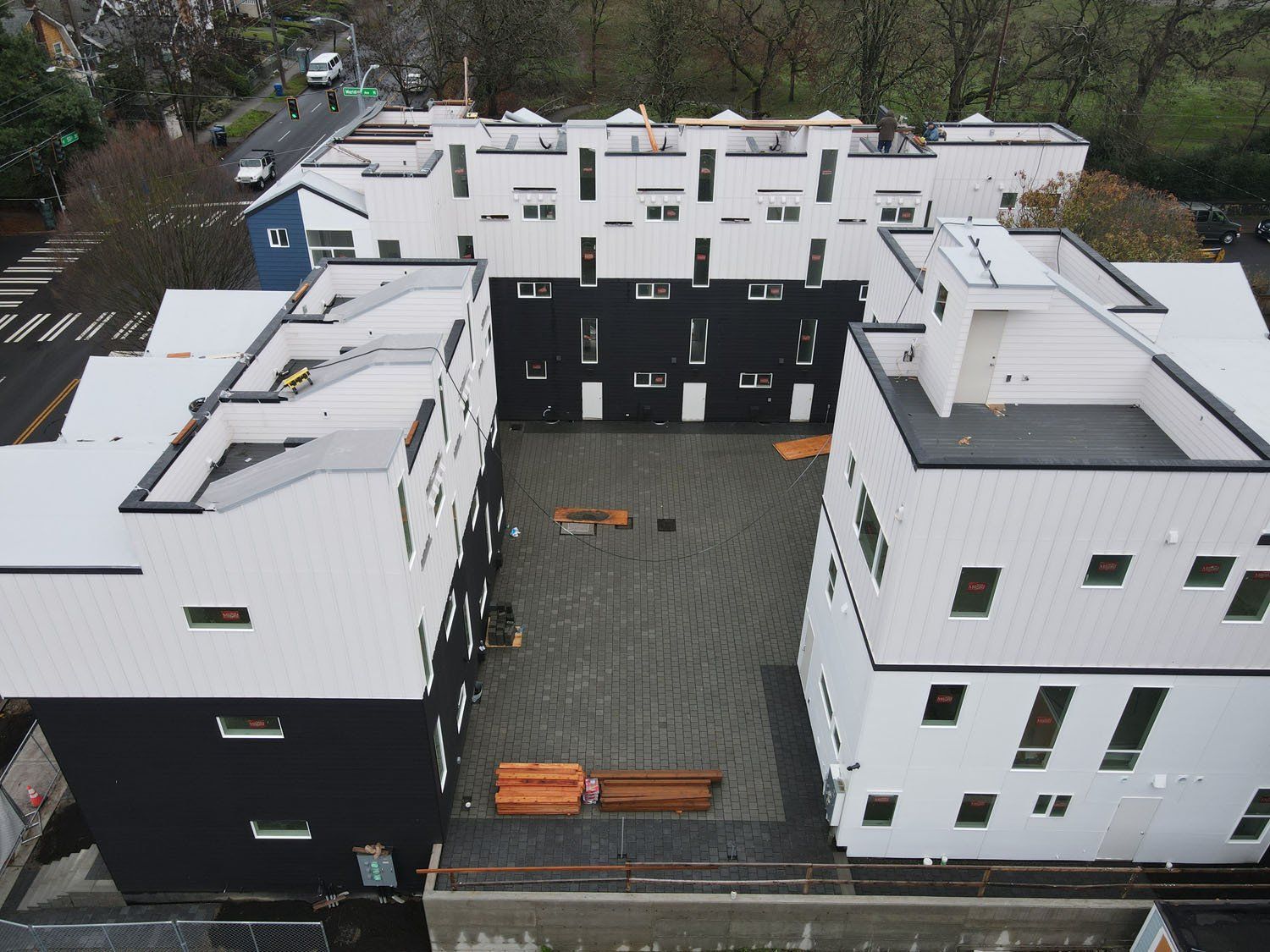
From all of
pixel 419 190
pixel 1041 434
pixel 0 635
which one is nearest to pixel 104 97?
pixel 419 190

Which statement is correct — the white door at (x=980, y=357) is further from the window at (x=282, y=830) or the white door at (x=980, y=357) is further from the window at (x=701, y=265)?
the window at (x=282, y=830)

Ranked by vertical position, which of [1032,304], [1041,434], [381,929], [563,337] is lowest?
[381,929]

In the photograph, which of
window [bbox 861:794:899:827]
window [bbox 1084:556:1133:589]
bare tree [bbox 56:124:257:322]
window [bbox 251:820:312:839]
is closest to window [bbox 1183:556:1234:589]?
window [bbox 1084:556:1133:589]

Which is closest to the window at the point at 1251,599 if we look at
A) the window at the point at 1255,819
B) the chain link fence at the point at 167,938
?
the window at the point at 1255,819

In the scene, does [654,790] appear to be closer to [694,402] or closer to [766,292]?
[694,402]

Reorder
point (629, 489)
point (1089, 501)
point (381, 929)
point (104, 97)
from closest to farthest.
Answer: point (1089, 501), point (381, 929), point (629, 489), point (104, 97)

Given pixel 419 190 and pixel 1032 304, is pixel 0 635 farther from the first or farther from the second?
pixel 1032 304
